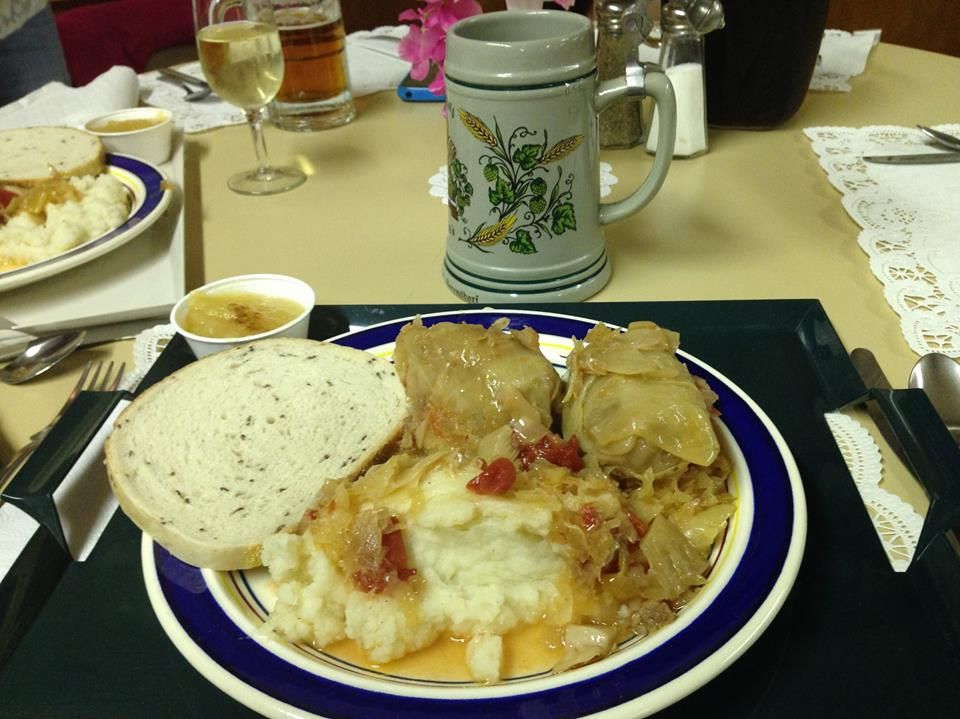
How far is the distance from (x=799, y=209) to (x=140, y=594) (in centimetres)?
166

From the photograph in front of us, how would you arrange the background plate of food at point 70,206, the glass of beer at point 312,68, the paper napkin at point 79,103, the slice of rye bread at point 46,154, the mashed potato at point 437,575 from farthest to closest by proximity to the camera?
the paper napkin at point 79,103 → the glass of beer at point 312,68 → the slice of rye bread at point 46,154 → the background plate of food at point 70,206 → the mashed potato at point 437,575

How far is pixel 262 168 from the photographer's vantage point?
219 cm

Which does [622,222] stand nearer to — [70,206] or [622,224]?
[622,224]

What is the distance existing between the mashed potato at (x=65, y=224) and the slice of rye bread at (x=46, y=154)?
12 cm

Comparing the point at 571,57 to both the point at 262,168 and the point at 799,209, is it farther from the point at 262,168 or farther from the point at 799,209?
the point at 262,168

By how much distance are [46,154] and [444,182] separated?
109cm

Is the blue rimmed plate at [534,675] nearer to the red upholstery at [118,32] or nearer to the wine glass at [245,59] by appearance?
the wine glass at [245,59]

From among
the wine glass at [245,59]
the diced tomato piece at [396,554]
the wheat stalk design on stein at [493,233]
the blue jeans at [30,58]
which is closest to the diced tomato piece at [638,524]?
the diced tomato piece at [396,554]

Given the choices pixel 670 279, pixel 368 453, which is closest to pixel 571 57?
pixel 670 279

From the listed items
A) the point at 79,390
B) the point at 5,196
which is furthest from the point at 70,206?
the point at 79,390

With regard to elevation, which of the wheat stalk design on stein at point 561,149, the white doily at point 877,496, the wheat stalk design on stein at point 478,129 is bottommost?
the white doily at point 877,496

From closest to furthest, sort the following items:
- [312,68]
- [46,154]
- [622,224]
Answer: [622,224] → [46,154] → [312,68]

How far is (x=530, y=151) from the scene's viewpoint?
133 centimetres

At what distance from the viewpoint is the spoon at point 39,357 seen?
4.43ft
